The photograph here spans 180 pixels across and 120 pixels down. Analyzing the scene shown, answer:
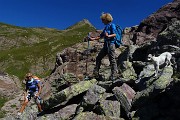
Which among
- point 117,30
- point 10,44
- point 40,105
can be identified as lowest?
point 40,105

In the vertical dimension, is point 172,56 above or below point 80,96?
above

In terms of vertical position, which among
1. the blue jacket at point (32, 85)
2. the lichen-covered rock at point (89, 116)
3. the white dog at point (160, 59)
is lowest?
the lichen-covered rock at point (89, 116)

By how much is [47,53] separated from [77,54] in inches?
2623

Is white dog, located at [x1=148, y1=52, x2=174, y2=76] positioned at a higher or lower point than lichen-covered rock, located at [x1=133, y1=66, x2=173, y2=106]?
higher

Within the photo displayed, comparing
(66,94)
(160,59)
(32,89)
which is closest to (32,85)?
(32,89)

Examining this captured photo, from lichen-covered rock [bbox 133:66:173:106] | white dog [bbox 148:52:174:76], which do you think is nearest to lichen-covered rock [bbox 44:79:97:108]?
lichen-covered rock [bbox 133:66:173:106]

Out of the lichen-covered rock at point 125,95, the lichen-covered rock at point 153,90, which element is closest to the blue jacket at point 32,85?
the lichen-covered rock at point 125,95

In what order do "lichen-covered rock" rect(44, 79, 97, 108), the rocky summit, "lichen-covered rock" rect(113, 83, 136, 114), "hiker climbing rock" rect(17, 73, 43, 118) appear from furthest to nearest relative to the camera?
1. "hiker climbing rock" rect(17, 73, 43, 118)
2. "lichen-covered rock" rect(44, 79, 97, 108)
3. "lichen-covered rock" rect(113, 83, 136, 114)
4. the rocky summit

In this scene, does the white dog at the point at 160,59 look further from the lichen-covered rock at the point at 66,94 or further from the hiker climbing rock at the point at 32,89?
the hiker climbing rock at the point at 32,89

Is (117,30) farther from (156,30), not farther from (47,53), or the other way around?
(47,53)

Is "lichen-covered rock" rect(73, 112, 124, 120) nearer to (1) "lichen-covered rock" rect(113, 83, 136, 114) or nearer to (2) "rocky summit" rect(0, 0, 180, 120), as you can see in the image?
(2) "rocky summit" rect(0, 0, 180, 120)

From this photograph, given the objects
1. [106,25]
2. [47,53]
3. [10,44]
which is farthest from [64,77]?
[10,44]

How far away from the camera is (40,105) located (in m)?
21.8

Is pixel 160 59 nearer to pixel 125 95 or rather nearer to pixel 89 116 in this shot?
pixel 125 95
